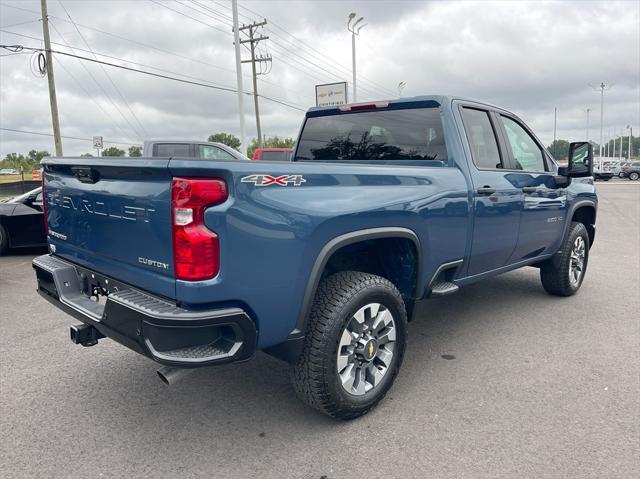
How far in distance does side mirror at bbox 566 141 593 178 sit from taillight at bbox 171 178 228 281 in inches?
149

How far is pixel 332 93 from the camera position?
84.9 ft

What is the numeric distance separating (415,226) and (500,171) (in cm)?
128

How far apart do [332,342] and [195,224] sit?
38.4 inches

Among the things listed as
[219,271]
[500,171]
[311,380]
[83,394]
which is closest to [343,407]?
[311,380]

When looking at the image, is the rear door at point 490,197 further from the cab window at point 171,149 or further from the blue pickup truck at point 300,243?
the cab window at point 171,149

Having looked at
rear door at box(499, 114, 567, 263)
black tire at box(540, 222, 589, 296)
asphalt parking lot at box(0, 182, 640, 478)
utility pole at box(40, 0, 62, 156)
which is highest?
utility pole at box(40, 0, 62, 156)

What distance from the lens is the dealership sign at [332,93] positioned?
982 inches

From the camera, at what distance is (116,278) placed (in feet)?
8.89

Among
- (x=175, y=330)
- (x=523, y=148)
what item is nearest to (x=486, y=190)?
(x=523, y=148)

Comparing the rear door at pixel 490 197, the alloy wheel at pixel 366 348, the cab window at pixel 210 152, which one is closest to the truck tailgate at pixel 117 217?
the alloy wheel at pixel 366 348

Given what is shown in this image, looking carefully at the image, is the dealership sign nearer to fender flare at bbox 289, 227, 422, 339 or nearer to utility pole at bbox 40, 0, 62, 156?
utility pole at bbox 40, 0, 62, 156

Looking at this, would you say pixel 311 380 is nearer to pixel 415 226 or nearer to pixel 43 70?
pixel 415 226

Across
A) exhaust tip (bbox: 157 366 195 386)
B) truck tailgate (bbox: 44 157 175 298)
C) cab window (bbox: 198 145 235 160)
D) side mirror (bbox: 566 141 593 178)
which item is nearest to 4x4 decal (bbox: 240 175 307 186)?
truck tailgate (bbox: 44 157 175 298)

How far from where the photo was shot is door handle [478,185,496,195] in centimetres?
371
